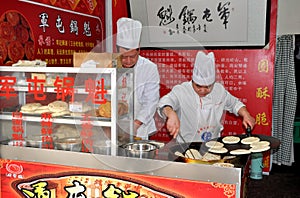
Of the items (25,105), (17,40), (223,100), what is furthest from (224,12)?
(25,105)

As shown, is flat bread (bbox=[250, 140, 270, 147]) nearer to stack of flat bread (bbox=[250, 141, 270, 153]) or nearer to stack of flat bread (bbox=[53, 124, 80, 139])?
stack of flat bread (bbox=[250, 141, 270, 153])

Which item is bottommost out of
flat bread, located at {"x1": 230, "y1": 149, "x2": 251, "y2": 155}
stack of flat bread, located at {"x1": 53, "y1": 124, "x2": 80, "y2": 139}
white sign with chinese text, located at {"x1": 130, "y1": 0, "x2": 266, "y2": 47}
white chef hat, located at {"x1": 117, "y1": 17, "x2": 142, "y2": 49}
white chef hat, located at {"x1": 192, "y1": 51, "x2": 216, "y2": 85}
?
flat bread, located at {"x1": 230, "y1": 149, "x2": 251, "y2": 155}

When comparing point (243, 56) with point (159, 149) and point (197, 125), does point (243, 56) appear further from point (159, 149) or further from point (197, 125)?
point (159, 149)

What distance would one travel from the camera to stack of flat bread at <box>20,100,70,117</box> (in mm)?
1956

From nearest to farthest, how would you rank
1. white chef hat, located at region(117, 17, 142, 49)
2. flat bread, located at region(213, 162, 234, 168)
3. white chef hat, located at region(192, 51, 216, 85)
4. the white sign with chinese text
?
1. flat bread, located at region(213, 162, 234, 168)
2. white chef hat, located at region(192, 51, 216, 85)
3. white chef hat, located at region(117, 17, 142, 49)
4. the white sign with chinese text

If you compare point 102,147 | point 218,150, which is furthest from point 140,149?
point 218,150

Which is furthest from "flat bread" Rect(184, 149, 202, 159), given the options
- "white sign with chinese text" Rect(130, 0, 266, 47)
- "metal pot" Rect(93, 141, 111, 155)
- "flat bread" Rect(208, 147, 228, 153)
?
"white sign with chinese text" Rect(130, 0, 266, 47)

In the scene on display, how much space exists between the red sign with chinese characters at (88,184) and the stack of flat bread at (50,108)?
289 millimetres

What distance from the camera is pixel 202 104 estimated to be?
8.82 ft

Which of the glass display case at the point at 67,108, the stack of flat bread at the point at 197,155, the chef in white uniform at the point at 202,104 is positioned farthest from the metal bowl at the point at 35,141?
the chef in white uniform at the point at 202,104

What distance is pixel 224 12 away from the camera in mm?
3596

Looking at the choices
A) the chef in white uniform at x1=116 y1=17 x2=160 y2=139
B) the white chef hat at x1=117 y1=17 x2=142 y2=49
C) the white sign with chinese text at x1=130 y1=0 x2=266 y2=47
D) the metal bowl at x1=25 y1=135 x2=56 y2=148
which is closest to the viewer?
the metal bowl at x1=25 y1=135 x2=56 y2=148

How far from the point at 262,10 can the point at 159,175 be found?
2.40 m

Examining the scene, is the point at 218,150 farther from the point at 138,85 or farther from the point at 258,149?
the point at 138,85
